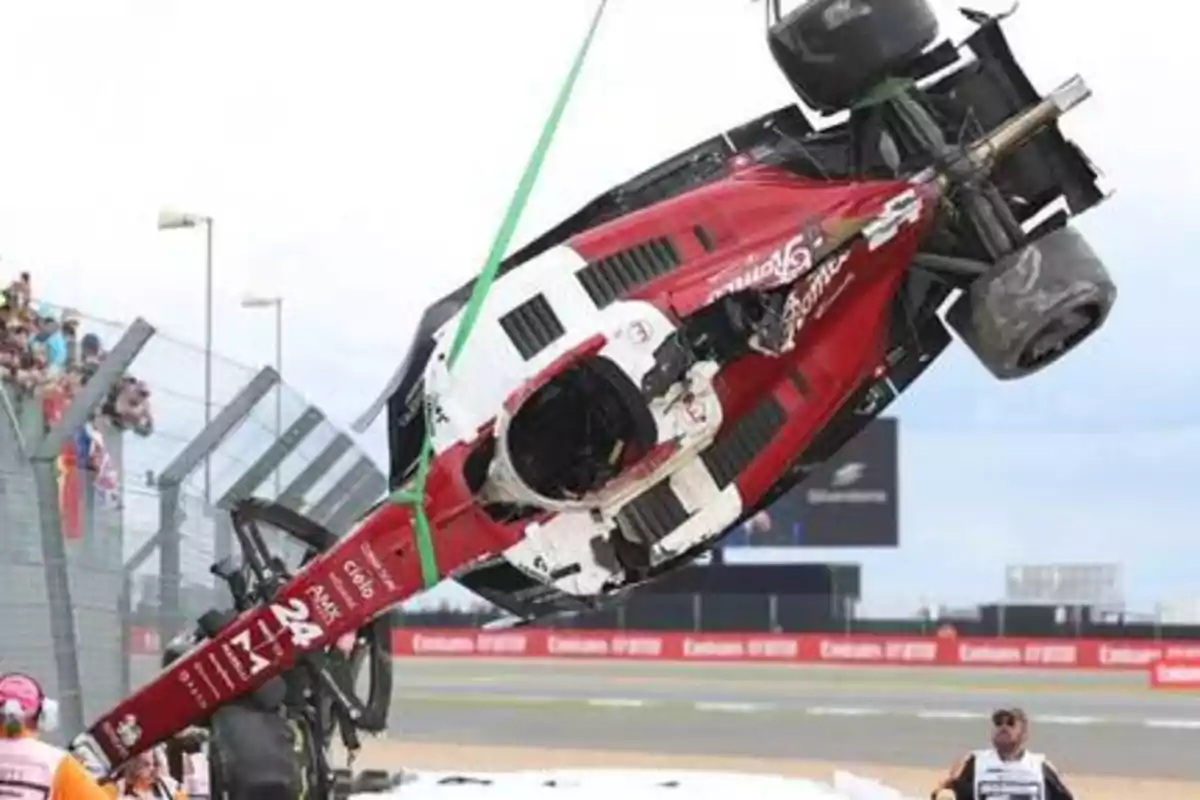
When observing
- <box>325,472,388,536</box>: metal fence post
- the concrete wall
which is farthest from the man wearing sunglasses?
the concrete wall

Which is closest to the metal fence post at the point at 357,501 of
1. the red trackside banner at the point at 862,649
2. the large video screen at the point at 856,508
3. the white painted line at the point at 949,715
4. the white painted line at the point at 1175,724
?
the white painted line at the point at 949,715

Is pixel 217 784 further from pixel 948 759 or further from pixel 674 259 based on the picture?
pixel 948 759

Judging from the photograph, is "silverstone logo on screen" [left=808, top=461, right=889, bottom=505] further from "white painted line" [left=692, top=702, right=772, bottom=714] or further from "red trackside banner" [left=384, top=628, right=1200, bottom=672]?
"white painted line" [left=692, top=702, right=772, bottom=714]

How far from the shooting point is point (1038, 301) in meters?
6.98

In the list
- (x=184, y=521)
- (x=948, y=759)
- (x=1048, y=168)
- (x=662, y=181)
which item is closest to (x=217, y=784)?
(x=184, y=521)

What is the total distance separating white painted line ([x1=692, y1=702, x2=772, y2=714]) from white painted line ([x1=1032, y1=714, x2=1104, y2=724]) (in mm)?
3682

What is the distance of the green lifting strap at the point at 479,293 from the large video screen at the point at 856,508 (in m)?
38.9

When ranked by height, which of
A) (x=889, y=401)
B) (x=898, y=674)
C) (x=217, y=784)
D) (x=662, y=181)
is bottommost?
(x=217, y=784)

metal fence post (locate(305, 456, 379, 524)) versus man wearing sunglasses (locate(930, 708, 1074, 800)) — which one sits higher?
metal fence post (locate(305, 456, 379, 524))

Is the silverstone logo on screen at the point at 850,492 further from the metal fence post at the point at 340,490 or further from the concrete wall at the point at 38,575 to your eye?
the concrete wall at the point at 38,575

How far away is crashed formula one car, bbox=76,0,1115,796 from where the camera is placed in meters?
6.77

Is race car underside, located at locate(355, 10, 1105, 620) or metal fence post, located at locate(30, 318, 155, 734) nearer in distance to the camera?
race car underside, located at locate(355, 10, 1105, 620)

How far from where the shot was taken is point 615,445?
682 cm

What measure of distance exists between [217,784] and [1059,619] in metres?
34.0
